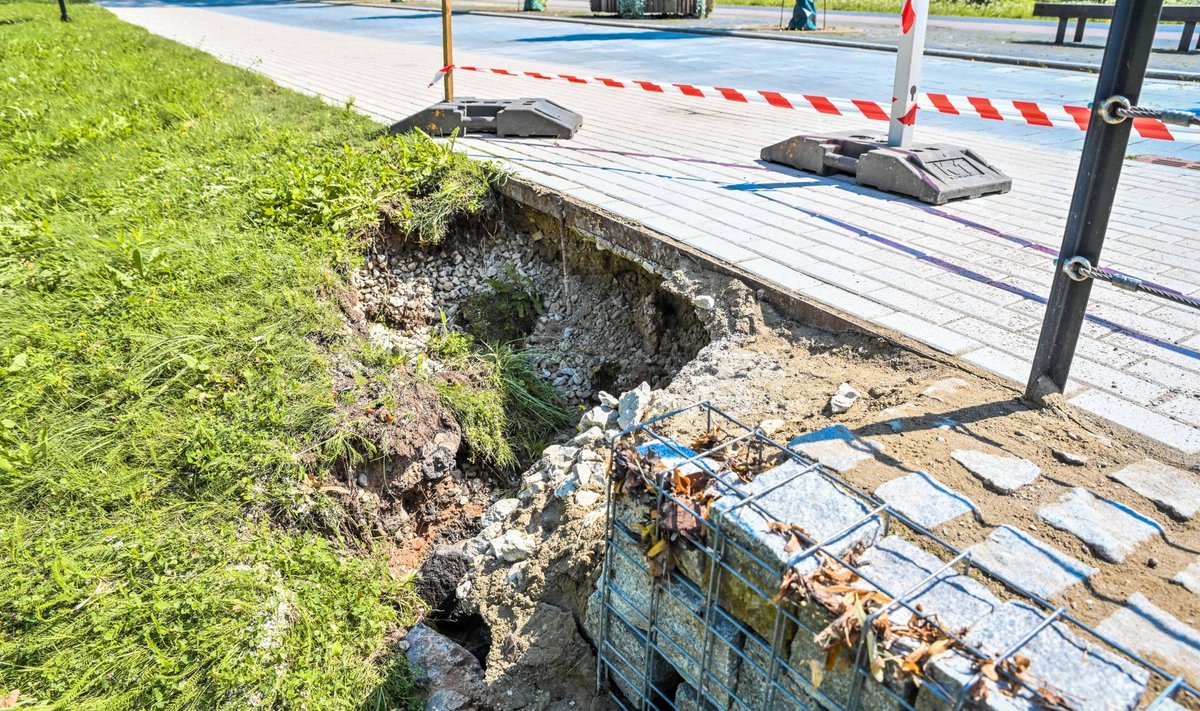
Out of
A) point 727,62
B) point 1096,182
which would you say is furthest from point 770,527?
point 727,62

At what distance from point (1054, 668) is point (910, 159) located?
5135 millimetres

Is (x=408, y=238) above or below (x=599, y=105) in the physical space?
below

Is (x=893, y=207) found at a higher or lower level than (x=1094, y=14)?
lower

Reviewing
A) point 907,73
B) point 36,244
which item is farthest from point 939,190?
point 36,244

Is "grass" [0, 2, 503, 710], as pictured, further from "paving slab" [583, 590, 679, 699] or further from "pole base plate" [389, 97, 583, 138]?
"paving slab" [583, 590, 679, 699]

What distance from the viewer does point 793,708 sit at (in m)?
2.28

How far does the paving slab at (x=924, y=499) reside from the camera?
262 cm

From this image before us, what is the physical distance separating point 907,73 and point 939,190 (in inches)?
41.8

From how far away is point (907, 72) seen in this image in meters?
6.26

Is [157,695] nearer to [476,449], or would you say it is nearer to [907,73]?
[476,449]

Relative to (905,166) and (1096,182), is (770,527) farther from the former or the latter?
(905,166)

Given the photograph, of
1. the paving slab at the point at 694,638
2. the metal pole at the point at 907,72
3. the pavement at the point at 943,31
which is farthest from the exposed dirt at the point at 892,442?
the pavement at the point at 943,31

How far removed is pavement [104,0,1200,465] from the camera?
3.83 m

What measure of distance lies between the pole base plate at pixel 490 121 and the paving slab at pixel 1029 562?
643 cm
